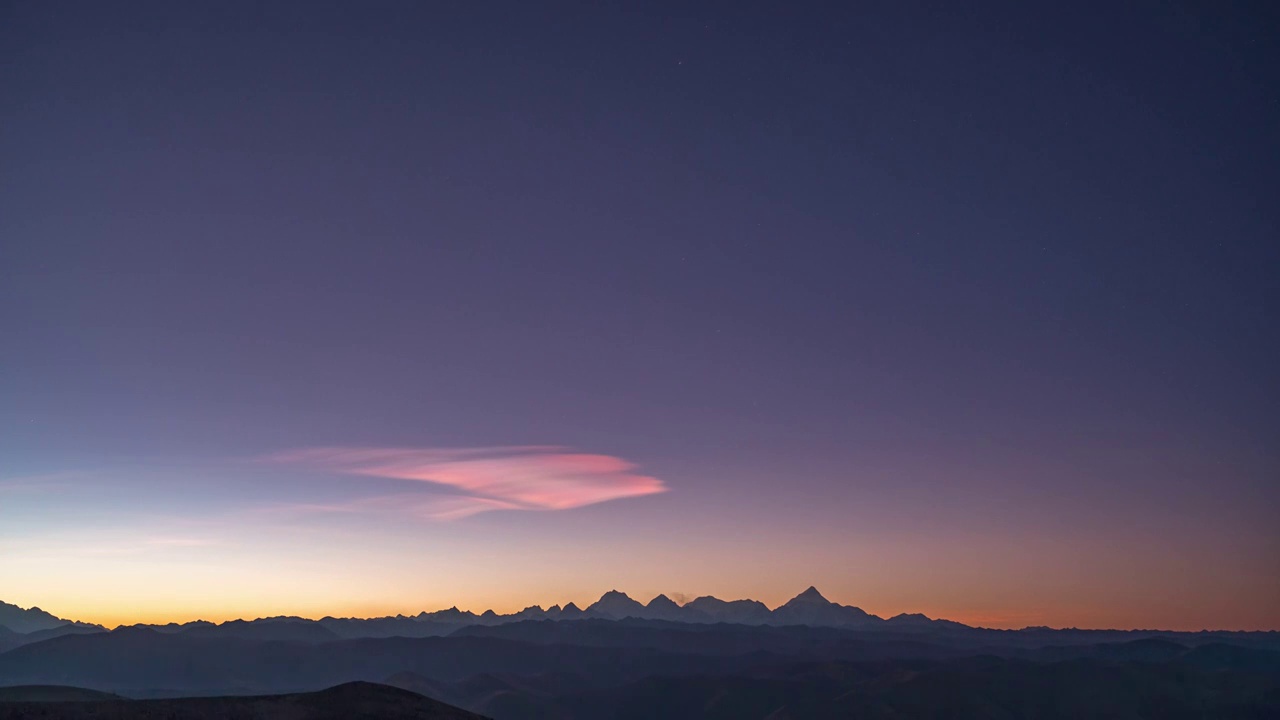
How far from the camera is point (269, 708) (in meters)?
87.8

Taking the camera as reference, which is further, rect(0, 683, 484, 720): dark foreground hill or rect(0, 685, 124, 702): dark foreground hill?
rect(0, 685, 124, 702): dark foreground hill

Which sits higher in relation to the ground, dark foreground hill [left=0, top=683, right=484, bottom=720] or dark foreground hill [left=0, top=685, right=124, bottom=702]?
dark foreground hill [left=0, top=683, right=484, bottom=720]

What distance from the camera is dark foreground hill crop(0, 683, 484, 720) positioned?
7469cm

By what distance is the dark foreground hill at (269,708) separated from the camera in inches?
2940

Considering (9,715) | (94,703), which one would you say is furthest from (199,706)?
(9,715)

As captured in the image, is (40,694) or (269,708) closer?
(269,708)

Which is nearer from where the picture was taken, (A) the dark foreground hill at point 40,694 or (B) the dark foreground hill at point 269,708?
(B) the dark foreground hill at point 269,708

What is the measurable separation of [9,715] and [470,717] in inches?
1647

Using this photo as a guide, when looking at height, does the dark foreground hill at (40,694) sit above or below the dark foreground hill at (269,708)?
below

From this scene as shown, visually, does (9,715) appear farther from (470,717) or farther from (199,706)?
(470,717)

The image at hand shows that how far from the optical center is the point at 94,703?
77.8 meters

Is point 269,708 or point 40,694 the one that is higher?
point 269,708

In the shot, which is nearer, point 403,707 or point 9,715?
point 9,715

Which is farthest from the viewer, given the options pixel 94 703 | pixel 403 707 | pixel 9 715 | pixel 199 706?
pixel 403 707
